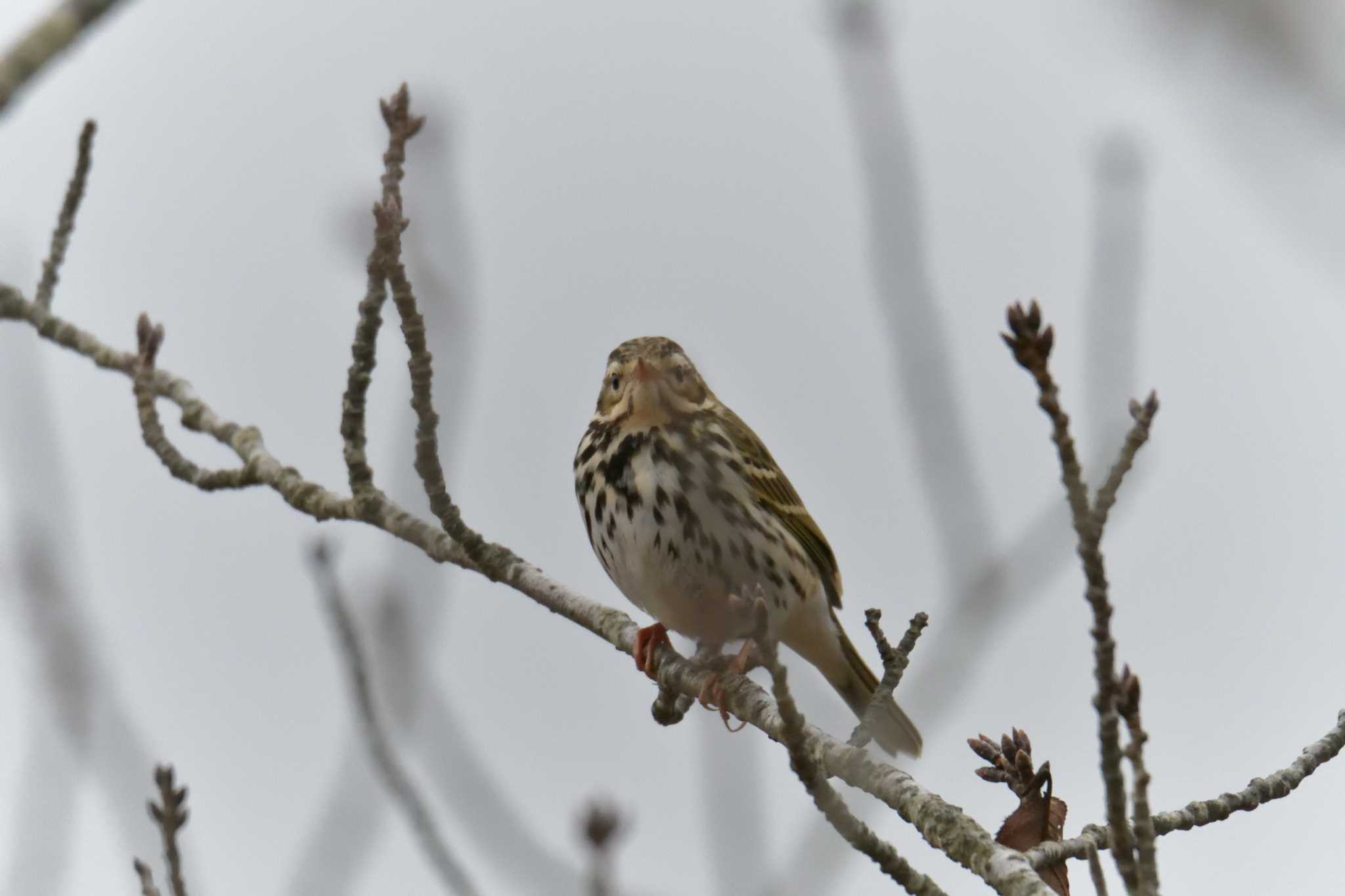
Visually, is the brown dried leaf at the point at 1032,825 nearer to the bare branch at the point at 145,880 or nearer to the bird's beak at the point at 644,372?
the bare branch at the point at 145,880

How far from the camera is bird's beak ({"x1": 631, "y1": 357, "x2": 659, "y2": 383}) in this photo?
6934 millimetres

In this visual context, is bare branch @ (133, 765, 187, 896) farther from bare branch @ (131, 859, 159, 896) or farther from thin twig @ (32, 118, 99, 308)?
thin twig @ (32, 118, 99, 308)

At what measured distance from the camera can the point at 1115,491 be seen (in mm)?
2688

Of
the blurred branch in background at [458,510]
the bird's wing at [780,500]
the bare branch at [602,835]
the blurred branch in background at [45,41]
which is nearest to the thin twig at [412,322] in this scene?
the blurred branch in background at [458,510]

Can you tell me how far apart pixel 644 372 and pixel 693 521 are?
80cm

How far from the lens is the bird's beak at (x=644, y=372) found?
693cm

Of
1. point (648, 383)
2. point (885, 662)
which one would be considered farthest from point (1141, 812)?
point (648, 383)

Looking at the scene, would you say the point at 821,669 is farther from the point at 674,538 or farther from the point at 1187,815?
the point at 1187,815

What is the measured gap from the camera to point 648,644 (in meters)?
5.84

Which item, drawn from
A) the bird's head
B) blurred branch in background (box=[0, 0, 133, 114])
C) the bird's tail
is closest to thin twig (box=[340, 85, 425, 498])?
blurred branch in background (box=[0, 0, 133, 114])

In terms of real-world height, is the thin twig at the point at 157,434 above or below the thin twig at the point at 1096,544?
above

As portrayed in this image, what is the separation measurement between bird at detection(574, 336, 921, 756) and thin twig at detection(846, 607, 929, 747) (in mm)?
1091

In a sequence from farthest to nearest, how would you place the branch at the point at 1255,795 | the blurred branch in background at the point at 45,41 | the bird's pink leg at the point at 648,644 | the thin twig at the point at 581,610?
the bird's pink leg at the point at 648,644 < the branch at the point at 1255,795 < the thin twig at the point at 581,610 < the blurred branch in background at the point at 45,41

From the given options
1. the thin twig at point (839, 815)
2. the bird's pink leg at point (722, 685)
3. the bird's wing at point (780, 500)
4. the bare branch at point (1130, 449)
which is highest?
the bird's wing at point (780, 500)
